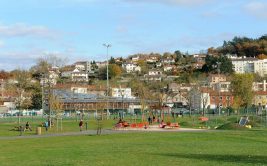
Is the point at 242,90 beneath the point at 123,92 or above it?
beneath

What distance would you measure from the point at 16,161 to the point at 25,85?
88469mm

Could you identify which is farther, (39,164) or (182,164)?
(39,164)

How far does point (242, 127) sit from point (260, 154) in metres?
34.0

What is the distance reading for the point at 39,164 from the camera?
22.6 metres

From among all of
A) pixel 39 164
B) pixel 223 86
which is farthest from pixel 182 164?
pixel 223 86

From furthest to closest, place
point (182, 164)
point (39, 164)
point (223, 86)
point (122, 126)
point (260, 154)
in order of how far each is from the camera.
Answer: point (223, 86) → point (122, 126) → point (260, 154) → point (39, 164) → point (182, 164)

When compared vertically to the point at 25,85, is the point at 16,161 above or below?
below

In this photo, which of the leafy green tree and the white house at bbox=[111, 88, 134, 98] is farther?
the white house at bbox=[111, 88, 134, 98]

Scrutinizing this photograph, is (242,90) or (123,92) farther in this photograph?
(123,92)

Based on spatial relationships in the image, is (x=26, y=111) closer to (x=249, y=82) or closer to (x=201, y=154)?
(x=249, y=82)

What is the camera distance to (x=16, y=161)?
24859mm

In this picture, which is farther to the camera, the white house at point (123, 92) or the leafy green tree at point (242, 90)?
the white house at point (123, 92)

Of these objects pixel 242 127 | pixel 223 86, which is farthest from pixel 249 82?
pixel 223 86

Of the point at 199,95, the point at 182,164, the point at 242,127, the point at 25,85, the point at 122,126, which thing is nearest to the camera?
the point at 182,164
